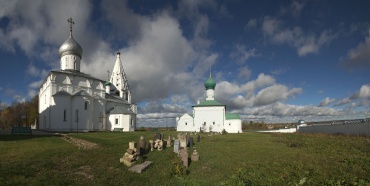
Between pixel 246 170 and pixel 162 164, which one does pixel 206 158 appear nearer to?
pixel 162 164

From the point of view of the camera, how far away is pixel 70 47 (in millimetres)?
37250

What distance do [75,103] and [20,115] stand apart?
101 feet

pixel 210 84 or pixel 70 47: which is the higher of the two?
pixel 70 47

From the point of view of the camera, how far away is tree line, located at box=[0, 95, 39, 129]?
2039 inches

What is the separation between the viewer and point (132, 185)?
300 inches

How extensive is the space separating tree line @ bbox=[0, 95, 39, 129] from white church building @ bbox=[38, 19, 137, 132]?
61.6 feet

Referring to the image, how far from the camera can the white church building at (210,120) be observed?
147ft

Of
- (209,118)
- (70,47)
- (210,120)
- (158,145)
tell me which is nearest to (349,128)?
(210,120)

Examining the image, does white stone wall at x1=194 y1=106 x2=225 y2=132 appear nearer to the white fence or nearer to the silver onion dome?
the white fence

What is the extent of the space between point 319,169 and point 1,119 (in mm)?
66130

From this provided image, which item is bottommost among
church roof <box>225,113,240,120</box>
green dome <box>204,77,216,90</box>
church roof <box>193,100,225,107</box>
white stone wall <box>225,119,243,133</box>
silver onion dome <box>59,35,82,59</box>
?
white stone wall <box>225,119,243,133</box>

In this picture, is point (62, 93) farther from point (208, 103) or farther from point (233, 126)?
point (233, 126)

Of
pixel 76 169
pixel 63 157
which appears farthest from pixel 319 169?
pixel 63 157

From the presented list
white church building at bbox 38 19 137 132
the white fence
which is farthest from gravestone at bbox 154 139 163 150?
the white fence
